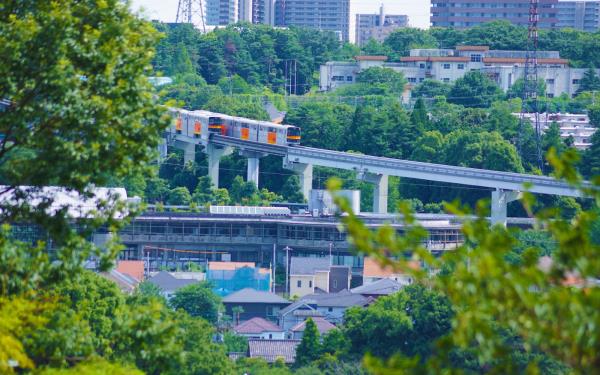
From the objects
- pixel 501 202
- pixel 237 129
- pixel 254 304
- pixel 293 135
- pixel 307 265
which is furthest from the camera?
pixel 237 129

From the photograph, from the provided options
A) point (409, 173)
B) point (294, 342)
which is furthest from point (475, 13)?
point (294, 342)

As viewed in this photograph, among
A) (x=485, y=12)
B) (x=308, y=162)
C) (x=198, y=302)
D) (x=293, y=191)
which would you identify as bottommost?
(x=198, y=302)

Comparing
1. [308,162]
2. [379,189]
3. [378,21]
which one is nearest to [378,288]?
[379,189]

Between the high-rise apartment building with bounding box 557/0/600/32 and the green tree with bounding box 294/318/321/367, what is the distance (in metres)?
84.3

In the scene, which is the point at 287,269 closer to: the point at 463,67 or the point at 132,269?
the point at 132,269

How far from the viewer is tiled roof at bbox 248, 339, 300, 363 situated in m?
24.0

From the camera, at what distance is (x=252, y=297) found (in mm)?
A: 30328

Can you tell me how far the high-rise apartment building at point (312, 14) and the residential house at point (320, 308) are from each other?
276ft

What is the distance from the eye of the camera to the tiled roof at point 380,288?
30731 mm

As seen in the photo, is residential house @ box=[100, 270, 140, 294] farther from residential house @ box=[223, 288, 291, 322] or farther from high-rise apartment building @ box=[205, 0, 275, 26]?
high-rise apartment building @ box=[205, 0, 275, 26]

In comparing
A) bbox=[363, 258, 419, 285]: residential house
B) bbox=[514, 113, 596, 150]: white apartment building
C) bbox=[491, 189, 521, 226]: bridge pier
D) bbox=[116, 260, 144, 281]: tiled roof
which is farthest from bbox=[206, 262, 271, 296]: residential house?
bbox=[514, 113, 596, 150]: white apartment building

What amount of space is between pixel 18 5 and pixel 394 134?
44.8 meters

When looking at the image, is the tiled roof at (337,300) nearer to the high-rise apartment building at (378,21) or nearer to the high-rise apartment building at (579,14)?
the high-rise apartment building at (579,14)

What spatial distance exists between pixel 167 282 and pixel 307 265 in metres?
5.00
